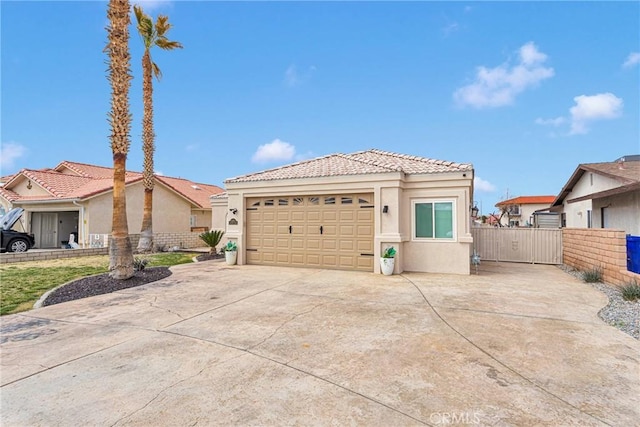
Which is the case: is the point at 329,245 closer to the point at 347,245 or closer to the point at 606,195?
the point at 347,245

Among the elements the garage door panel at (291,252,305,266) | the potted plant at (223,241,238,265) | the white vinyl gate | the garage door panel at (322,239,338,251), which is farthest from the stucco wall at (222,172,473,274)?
the white vinyl gate

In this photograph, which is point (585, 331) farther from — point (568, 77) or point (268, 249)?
point (568, 77)

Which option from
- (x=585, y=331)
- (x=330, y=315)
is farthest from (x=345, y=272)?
(x=585, y=331)

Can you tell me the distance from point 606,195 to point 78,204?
2475 cm

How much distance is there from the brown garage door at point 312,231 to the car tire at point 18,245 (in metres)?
11.8

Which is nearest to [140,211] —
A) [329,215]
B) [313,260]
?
[313,260]

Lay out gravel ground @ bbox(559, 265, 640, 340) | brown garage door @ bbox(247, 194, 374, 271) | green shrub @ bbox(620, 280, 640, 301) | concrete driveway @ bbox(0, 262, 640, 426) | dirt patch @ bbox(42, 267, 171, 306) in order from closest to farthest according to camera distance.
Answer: concrete driveway @ bbox(0, 262, 640, 426)
gravel ground @ bbox(559, 265, 640, 340)
green shrub @ bbox(620, 280, 640, 301)
dirt patch @ bbox(42, 267, 171, 306)
brown garage door @ bbox(247, 194, 374, 271)

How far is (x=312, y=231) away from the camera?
11.4m

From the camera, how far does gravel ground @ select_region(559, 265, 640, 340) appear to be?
505 centimetres

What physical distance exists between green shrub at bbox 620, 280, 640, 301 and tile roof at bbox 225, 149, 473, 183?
4670mm

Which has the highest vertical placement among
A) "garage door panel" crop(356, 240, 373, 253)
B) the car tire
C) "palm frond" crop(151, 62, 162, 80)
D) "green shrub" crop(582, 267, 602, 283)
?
"palm frond" crop(151, 62, 162, 80)

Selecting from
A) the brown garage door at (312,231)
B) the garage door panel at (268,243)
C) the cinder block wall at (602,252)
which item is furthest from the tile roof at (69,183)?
the cinder block wall at (602,252)

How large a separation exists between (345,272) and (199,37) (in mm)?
14343

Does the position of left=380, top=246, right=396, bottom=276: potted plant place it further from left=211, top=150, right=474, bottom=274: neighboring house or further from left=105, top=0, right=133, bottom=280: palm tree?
left=105, top=0, right=133, bottom=280: palm tree
